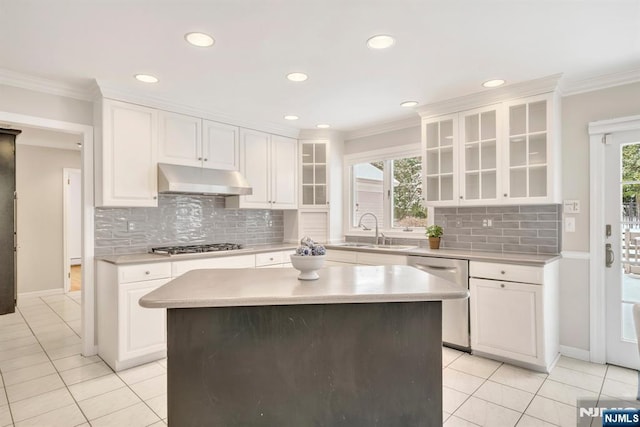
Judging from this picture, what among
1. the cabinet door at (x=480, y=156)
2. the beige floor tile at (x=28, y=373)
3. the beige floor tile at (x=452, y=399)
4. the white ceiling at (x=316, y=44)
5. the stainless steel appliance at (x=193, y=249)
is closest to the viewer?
the white ceiling at (x=316, y=44)

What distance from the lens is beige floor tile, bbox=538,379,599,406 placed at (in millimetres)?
2432

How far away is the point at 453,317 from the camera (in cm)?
331

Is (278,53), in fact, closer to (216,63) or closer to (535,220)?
(216,63)

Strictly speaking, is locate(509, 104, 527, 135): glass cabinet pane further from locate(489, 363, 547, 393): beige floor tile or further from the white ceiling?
locate(489, 363, 547, 393): beige floor tile

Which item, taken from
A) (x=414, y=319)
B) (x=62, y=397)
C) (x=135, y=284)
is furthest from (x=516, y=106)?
(x=62, y=397)

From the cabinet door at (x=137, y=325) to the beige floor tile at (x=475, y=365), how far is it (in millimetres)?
2604

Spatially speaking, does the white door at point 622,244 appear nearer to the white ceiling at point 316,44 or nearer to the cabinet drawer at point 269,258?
the white ceiling at point 316,44

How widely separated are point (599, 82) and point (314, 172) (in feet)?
10.3

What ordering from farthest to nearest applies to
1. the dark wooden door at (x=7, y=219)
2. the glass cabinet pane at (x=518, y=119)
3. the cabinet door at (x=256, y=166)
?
the dark wooden door at (x=7, y=219), the cabinet door at (x=256, y=166), the glass cabinet pane at (x=518, y=119)

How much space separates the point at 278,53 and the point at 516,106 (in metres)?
2.25

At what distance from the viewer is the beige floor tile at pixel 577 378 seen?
8.54 feet

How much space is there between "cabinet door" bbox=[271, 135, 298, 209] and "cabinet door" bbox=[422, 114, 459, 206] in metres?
1.75

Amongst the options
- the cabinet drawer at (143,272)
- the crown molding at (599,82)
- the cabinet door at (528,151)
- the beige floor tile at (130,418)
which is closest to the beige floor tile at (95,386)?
the beige floor tile at (130,418)

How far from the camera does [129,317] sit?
296cm
